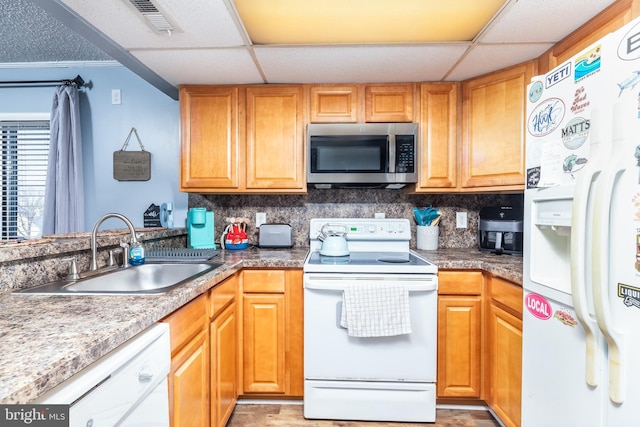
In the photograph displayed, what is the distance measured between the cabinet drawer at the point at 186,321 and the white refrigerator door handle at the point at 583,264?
128cm

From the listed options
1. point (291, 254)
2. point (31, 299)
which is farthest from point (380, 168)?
point (31, 299)

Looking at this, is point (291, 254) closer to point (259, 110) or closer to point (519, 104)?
point (259, 110)

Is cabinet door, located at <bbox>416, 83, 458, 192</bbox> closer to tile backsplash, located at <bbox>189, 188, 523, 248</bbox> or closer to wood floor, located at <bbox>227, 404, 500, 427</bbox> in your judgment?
tile backsplash, located at <bbox>189, 188, 523, 248</bbox>

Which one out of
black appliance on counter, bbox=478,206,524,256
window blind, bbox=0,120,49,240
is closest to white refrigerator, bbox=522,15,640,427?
black appliance on counter, bbox=478,206,524,256

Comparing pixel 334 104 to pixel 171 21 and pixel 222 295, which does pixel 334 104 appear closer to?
pixel 171 21

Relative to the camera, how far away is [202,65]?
1923 millimetres

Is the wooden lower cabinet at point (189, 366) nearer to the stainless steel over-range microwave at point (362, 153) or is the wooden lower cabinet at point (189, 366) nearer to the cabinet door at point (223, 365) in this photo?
the cabinet door at point (223, 365)

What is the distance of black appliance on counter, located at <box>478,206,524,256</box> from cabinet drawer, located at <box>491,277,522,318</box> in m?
0.39

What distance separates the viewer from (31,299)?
998 mm

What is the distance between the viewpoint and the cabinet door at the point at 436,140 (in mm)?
2152

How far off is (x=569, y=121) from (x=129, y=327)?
145 cm

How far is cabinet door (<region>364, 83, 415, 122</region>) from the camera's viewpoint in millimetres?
2166

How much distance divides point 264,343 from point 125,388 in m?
1.18

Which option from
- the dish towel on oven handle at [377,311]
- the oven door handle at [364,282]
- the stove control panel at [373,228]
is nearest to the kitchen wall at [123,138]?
the stove control panel at [373,228]
